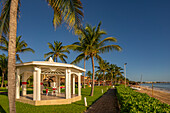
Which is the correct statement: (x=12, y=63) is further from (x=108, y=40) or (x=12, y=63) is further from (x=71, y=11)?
(x=108, y=40)

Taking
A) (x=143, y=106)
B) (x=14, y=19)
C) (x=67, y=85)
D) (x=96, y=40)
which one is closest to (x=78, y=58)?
(x=96, y=40)

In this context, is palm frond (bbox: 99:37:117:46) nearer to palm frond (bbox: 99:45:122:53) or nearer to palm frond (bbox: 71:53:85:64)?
palm frond (bbox: 99:45:122:53)

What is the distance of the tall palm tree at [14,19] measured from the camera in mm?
6016

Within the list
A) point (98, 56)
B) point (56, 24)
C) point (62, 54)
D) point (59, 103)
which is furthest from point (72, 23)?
point (62, 54)

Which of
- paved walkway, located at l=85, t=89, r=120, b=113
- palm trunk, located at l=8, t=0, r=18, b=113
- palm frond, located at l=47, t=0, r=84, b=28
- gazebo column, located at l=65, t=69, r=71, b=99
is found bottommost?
paved walkway, located at l=85, t=89, r=120, b=113

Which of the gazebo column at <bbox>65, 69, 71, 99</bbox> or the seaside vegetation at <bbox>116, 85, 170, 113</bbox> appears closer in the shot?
the seaside vegetation at <bbox>116, 85, 170, 113</bbox>

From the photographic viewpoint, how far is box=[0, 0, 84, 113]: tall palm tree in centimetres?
602

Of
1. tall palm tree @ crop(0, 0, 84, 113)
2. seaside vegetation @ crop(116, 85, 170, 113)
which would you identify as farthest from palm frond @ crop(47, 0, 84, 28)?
seaside vegetation @ crop(116, 85, 170, 113)

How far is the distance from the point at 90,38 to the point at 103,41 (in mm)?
1844

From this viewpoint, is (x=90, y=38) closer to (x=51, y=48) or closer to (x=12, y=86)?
(x=12, y=86)

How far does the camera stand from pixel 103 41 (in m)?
18.5

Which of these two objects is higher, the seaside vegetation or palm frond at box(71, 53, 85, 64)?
palm frond at box(71, 53, 85, 64)

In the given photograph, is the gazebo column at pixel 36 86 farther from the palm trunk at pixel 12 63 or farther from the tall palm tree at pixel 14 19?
the palm trunk at pixel 12 63

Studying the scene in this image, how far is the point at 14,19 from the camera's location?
6484 mm
